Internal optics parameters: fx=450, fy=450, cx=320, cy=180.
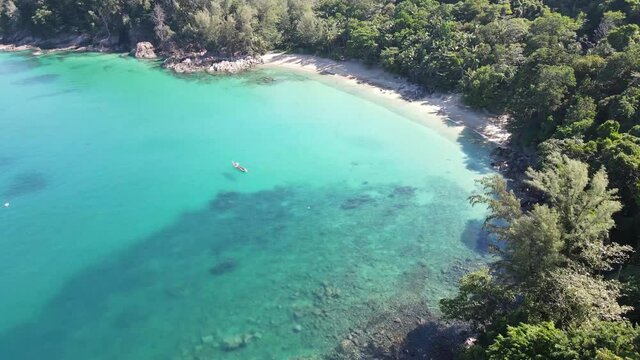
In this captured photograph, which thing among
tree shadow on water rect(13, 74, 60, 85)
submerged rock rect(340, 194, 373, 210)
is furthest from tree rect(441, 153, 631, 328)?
tree shadow on water rect(13, 74, 60, 85)

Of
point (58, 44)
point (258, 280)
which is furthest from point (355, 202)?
point (58, 44)

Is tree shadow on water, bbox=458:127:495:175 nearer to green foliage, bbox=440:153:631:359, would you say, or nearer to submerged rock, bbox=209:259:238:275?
green foliage, bbox=440:153:631:359

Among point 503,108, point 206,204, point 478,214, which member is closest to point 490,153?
point 503,108

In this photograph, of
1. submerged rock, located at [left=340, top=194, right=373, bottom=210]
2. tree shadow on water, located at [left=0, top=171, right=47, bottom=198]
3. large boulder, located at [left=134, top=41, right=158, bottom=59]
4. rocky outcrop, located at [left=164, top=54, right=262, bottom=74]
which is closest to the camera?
submerged rock, located at [left=340, top=194, right=373, bottom=210]

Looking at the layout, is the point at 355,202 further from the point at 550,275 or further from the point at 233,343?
the point at 550,275

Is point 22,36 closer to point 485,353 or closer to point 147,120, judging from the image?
point 147,120

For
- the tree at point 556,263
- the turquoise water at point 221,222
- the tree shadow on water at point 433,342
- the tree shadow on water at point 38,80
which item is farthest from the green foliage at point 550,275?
the tree shadow on water at point 38,80

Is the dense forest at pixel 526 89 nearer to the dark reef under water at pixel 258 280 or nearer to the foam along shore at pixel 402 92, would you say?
the foam along shore at pixel 402 92
